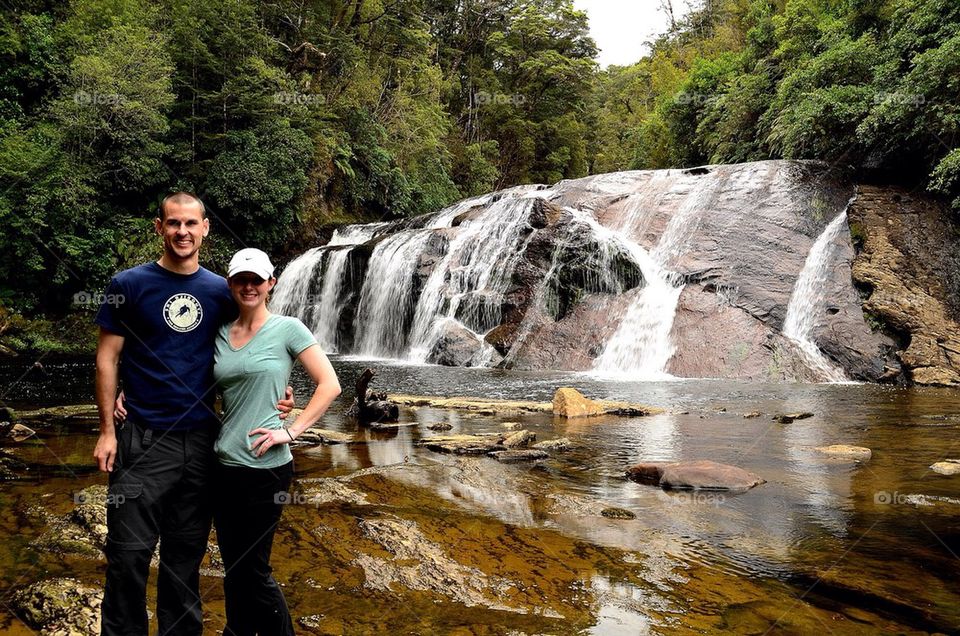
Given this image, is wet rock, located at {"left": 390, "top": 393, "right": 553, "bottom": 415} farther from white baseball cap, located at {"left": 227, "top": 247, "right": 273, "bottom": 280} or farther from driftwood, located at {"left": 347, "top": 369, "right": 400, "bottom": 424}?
white baseball cap, located at {"left": 227, "top": 247, "right": 273, "bottom": 280}

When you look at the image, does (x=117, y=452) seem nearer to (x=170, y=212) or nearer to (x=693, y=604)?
(x=170, y=212)

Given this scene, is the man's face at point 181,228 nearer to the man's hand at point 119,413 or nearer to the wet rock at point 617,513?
the man's hand at point 119,413

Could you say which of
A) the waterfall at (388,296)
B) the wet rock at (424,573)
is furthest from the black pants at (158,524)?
the waterfall at (388,296)

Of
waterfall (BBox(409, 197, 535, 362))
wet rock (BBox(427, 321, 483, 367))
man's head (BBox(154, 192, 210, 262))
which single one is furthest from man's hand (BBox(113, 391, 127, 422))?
waterfall (BBox(409, 197, 535, 362))

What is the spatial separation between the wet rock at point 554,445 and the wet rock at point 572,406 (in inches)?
66.7

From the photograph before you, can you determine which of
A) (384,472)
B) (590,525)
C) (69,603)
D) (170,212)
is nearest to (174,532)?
(69,603)

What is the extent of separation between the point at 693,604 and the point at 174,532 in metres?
2.31

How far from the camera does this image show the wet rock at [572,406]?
27.7ft

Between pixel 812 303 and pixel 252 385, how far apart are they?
14584 millimetres

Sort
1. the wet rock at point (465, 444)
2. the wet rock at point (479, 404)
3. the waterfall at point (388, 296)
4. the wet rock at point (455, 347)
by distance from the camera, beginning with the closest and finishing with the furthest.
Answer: the wet rock at point (465, 444), the wet rock at point (479, 404), the wet rock at point (455, 347), the waterfall at point (388, 296)

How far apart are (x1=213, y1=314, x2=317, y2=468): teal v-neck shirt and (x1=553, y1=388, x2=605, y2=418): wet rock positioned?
6.31m

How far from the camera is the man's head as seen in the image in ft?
7.84

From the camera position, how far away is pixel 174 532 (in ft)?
7.54

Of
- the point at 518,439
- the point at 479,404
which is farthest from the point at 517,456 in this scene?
the point at 479,404
